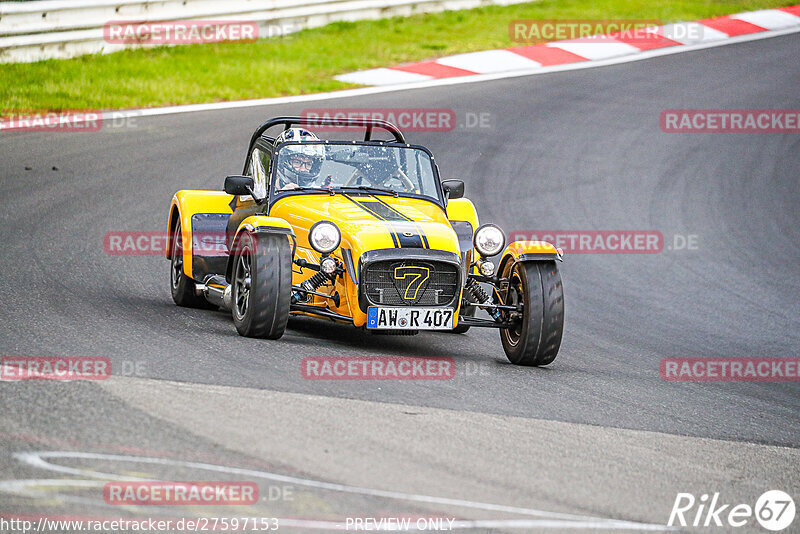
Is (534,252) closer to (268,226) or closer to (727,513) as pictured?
(268,226)

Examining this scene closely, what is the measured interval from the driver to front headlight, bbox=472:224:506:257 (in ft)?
5.03

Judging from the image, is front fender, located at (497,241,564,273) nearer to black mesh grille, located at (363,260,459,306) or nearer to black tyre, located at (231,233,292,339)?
black mesh grille, located at (363,260,459,306)

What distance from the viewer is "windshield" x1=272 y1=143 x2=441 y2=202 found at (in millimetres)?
8938

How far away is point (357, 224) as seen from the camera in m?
7.95

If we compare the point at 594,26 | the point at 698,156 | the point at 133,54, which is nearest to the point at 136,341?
the point at 698,156

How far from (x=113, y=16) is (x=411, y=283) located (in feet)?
42.3

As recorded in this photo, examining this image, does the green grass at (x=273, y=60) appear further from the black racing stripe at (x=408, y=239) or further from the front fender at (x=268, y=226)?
the black racing stripe at (x=408, y=239)

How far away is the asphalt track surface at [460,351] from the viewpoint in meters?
4.93
